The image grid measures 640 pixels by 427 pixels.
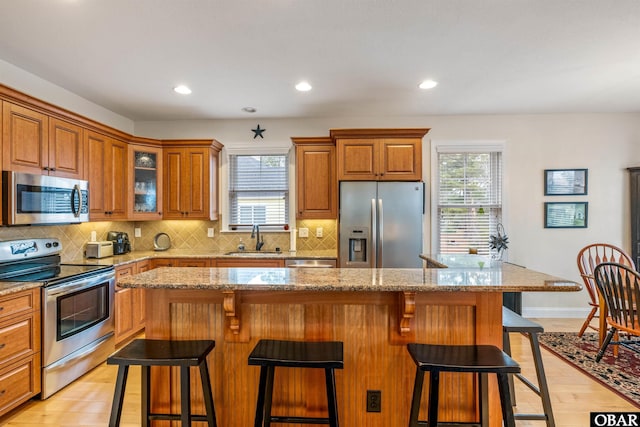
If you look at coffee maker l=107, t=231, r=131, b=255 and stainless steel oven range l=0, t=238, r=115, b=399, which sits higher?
coffee maker l=107, t=231, r=131, b=255

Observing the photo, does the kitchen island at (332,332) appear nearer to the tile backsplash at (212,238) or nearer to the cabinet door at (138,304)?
the cabinet door at (138,304)

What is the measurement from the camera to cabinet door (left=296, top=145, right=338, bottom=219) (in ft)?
13.6

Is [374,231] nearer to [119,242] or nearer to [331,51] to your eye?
[331,51]

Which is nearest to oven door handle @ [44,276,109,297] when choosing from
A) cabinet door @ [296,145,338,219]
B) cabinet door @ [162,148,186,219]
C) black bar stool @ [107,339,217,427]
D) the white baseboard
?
black bar stool @ [107,339,217,427]

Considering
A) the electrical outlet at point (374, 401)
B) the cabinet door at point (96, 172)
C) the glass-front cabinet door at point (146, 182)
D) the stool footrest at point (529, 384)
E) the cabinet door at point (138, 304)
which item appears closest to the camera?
the electrical outlet at point (374, 401)

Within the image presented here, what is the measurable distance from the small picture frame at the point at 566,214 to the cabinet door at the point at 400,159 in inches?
79.3

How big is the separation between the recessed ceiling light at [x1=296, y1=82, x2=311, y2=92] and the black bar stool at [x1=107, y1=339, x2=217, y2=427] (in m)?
2.58

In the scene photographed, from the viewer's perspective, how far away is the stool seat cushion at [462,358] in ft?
4.68

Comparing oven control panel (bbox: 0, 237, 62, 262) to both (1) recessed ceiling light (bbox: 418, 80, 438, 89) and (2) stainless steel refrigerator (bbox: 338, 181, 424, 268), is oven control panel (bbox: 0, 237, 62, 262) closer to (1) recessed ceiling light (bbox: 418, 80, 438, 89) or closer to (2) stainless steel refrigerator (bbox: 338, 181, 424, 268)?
(2) stainless steel refrigerator (bbox: 338, 181, 424, 268)

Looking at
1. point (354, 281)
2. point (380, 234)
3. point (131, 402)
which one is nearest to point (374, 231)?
point (380, 234)

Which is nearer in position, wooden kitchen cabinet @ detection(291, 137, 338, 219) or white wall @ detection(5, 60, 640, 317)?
wooden kitchen cabinet @ detection(291, 137, 338, 219)

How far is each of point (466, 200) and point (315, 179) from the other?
2.10 meters

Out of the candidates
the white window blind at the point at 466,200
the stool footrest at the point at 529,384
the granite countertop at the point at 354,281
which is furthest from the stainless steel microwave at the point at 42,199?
the white window blind at the point at 466,200

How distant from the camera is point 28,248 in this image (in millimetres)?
2766
